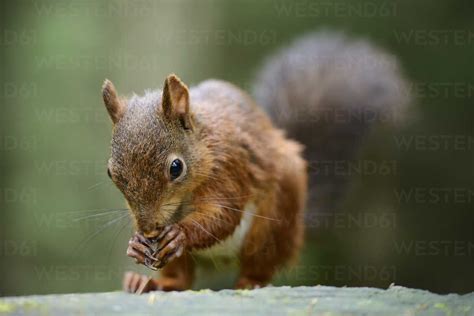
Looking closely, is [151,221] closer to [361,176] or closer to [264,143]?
[264,143]

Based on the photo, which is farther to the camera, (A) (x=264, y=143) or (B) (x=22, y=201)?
(B) (x=22, y=201)

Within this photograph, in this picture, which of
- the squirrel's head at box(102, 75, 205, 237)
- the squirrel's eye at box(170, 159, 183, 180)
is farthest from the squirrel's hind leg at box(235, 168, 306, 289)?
the squirrel's eye at box(170, 159, 183, 180)

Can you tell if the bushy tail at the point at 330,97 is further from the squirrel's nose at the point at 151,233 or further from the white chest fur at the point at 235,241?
the squirrel's nose at the point at 151,233

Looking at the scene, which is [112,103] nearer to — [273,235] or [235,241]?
[235,241]

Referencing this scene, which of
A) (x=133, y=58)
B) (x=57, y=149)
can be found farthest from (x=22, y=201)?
(x=133, y=58)

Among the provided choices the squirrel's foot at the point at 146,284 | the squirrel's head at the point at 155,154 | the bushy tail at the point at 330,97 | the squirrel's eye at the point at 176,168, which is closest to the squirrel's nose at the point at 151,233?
the squirrel's head at the point at 155,154

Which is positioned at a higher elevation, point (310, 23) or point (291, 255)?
point (310, 23)

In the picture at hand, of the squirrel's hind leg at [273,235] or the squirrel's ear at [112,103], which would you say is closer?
the squirrel's ear at [112,103]

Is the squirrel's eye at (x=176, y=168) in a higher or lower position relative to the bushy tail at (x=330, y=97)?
lower
